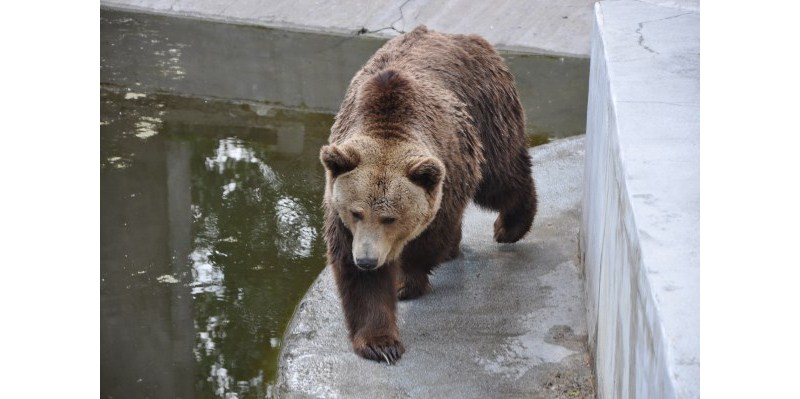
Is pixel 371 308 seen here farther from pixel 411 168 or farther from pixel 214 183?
pixel 214 183

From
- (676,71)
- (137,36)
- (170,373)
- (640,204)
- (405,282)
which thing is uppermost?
(137,36)

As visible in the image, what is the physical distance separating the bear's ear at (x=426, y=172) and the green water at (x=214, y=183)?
1463 millimetres

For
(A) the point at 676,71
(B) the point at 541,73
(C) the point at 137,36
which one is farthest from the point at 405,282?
(C) the point at 137,36

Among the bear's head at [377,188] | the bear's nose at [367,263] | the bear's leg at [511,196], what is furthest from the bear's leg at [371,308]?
the bear's leg at [511,196]

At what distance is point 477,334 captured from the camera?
17.8 feet

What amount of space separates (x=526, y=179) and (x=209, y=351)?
220 cm

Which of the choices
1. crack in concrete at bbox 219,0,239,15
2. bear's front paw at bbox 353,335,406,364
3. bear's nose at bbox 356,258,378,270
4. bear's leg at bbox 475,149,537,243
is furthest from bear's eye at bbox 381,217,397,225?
crack in concrete at bbox 219,0,239,15

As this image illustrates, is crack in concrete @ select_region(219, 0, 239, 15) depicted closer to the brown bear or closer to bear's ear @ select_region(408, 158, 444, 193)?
the brown bear

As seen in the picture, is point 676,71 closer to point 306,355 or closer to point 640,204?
point 640,204

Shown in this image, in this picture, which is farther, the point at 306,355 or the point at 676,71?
the point at 306,355

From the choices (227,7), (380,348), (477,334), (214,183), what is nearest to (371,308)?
(380,348)

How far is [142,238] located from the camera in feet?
23.7

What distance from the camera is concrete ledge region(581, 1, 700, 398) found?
2.56 m

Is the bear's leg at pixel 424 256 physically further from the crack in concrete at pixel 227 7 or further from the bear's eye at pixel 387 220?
the crack in concrete at pixel 227 7
